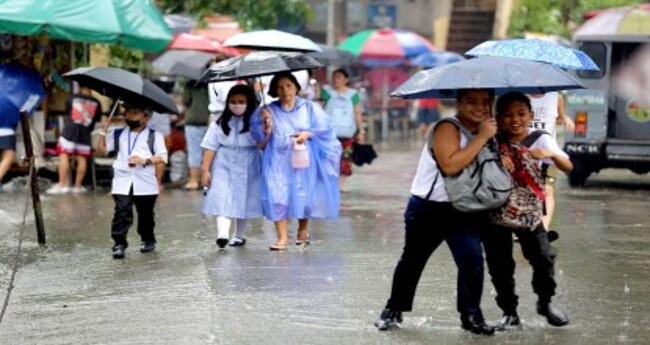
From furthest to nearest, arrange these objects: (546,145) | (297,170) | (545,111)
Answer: (545,111)
(297,170)
(546,145)

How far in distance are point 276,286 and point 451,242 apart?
7.36 feet

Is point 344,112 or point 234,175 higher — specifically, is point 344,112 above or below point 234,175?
above

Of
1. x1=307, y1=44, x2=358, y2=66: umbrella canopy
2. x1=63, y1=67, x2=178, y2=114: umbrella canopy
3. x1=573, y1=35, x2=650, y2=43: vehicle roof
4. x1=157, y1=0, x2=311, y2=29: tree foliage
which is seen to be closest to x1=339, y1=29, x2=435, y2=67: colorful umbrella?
x1=157, y1=0, x2=311, y2=29: tree foliage

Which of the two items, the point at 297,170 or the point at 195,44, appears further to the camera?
the point at 195,44

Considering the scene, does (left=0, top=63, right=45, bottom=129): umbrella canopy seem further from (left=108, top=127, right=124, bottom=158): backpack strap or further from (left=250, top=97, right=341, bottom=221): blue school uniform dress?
(left=250, top=97, right=341, bottom=221): blue school uniform dress

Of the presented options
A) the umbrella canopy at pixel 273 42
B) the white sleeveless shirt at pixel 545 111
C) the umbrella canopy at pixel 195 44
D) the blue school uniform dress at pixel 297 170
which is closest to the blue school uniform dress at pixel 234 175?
the blue school uniform dress at pixel 297 170

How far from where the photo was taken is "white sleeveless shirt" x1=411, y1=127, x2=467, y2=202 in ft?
26.4

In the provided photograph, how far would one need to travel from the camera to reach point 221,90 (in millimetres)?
16062

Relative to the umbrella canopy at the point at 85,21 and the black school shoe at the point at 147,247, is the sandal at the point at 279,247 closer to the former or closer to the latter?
the black school shoe at the point at 147,247

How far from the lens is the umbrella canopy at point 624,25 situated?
18.9 m

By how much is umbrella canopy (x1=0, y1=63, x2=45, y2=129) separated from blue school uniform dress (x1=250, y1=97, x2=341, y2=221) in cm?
620

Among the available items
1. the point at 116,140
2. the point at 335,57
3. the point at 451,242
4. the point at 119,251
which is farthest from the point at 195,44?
the point at 451,242

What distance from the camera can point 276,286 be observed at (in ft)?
33.0

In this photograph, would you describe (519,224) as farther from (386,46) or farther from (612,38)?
(386,46)
